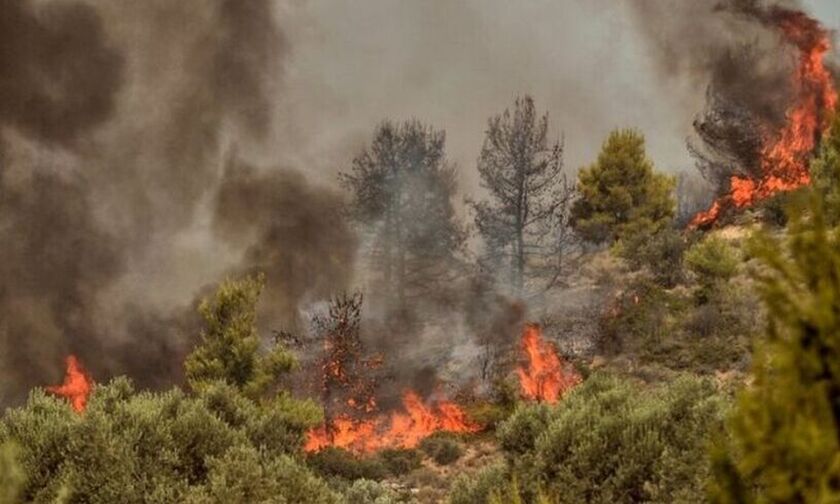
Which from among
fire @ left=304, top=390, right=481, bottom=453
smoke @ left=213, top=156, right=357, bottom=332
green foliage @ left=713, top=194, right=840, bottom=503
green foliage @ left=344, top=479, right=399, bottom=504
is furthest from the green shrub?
smoke @ left=213, top=156, right=357, bottom=332

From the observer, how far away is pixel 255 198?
194 ft

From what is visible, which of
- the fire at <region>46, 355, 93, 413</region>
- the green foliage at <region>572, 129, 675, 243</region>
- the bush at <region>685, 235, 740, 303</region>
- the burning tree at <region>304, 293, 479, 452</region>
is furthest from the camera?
the green foliage at <region>572, 129, 675, 243</region>

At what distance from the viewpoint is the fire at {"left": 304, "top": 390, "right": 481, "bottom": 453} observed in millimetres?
34125

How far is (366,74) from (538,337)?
3319 cm

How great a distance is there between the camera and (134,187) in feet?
193

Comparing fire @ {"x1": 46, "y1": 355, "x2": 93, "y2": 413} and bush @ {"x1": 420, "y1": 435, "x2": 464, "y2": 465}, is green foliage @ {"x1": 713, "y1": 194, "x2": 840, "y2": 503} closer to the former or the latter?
bush @ {"x1": 420, "y1": 435, "x2": 464, "y2": 465}

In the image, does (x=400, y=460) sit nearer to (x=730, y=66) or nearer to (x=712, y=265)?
(x=712, y=265)

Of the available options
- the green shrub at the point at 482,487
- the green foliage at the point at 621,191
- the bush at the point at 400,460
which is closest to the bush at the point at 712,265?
the green foliage at the point at 621,191

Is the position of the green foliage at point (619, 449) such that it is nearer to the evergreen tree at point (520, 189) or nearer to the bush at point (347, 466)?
the bush at point (347, 466)

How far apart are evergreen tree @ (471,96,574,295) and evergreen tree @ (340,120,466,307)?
7.57ft

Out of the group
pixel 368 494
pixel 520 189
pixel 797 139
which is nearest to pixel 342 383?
pixel 368 494

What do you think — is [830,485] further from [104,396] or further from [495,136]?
[495,136]

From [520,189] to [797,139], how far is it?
59.9 ft

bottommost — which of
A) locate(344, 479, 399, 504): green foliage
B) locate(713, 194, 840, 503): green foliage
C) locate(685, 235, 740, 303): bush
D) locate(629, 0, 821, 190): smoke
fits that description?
locate(713, 194, 840, 503): green foliage
